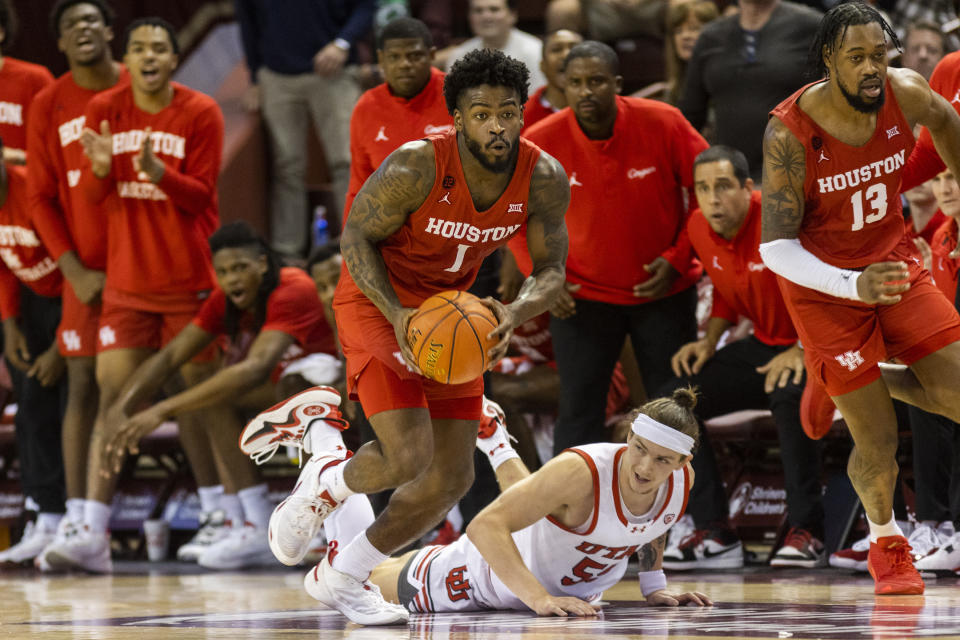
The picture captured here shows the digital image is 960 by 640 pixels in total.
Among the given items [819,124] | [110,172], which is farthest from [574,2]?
[819,124]

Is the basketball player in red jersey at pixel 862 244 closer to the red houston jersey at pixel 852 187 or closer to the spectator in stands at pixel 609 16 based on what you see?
the red houston jersey at pixel 852 187

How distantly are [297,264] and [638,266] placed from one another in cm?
294

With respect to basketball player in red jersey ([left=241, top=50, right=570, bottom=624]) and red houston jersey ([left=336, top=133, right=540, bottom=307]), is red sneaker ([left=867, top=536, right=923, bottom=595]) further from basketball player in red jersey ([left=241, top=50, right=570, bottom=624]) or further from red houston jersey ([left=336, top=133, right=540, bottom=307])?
red houston jersey ([left=336, top=133, right=540, bottom=307])

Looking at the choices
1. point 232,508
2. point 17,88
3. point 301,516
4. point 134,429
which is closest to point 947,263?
point 301,516

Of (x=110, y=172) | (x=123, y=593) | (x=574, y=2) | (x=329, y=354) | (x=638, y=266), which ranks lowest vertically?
(x=123, y=593)

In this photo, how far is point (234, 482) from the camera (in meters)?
7.62

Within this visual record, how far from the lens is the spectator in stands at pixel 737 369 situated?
634 centimetres

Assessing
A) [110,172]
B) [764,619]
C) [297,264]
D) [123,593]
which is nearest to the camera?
[764,619]

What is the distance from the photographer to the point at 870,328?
16.7 ft

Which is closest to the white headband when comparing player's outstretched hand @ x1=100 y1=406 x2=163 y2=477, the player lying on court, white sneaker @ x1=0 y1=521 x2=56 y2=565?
the player lying on court

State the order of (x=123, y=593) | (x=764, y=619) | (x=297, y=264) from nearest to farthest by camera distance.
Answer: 1. (x=764, y=619)
2. (x=123, y=593)
3. (x=297, y=264)

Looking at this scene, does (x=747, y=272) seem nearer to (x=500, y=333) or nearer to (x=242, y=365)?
(x=500, y=333)

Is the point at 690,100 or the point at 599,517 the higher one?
the point at 690,100

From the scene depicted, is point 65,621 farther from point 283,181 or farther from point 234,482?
point 283,181
